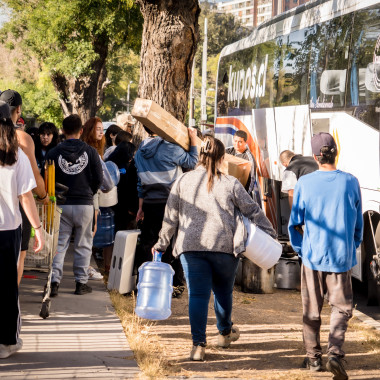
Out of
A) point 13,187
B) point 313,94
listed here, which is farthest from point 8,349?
point 313,94

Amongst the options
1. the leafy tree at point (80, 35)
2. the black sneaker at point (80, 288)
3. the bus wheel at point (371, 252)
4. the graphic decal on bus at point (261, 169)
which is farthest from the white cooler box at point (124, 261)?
the leafy tree at point (80, 35)

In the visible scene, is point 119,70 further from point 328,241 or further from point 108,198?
point 328,241

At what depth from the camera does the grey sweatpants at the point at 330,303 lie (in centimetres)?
609

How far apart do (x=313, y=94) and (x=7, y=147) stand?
7046 mm

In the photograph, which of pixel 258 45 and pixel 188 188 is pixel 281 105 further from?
pixel 188 188

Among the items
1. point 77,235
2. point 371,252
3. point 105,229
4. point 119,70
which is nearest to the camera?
point 77,235

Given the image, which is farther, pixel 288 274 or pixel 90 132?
pixel 288 274

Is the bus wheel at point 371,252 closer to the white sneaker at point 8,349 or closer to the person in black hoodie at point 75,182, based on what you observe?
the person in black hoodie at point 75,182

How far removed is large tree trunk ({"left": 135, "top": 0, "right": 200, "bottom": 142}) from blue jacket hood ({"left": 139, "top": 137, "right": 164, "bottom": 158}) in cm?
255

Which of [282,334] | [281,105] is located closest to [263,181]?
[281,105]

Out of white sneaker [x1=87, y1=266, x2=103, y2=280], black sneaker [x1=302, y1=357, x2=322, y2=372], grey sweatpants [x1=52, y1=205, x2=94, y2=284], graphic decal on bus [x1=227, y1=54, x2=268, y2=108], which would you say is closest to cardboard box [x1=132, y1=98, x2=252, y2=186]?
grey sweatpants [x1=52, y1=205, x2=94, y2=284]

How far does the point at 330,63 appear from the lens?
1131 centimetres

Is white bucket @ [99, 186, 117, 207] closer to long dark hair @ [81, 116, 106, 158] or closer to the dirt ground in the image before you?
long dark hair @ [81, 116, 106, 158]

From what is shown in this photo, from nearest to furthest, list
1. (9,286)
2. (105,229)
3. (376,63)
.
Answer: (9,286)
(376,63)
(105,229)
